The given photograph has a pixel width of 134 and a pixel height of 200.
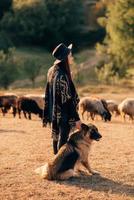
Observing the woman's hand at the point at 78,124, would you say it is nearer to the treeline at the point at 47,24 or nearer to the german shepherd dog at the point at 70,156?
the german shepherd dog at the point at 70,156

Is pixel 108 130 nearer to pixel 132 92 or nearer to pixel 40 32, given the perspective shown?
pixel 132 92

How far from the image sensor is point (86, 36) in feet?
225

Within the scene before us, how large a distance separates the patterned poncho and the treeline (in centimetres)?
5679

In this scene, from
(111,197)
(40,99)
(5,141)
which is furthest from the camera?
(40,99)

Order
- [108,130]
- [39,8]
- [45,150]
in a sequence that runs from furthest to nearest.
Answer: [39,8] → [108,130] → [45,150]

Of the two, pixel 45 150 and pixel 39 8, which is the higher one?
pixel 39 8

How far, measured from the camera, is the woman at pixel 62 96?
34.2 ft

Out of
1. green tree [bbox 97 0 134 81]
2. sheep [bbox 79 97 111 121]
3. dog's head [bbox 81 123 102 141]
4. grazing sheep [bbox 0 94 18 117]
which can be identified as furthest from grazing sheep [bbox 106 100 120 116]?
green tree [bbox 97 0 134 81]

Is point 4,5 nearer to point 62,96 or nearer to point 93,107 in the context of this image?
point 93,107

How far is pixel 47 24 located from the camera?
67.9 metres

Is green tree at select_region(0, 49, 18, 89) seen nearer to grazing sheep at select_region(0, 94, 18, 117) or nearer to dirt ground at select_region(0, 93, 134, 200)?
grazing sheep at select_region(0, 94, 18, 117)

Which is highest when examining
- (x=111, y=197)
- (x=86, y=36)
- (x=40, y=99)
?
(x=86, y=36)

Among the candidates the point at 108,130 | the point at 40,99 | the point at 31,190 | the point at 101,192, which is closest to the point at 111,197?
the point at 101,192

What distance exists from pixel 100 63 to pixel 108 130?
4064 centimetres
